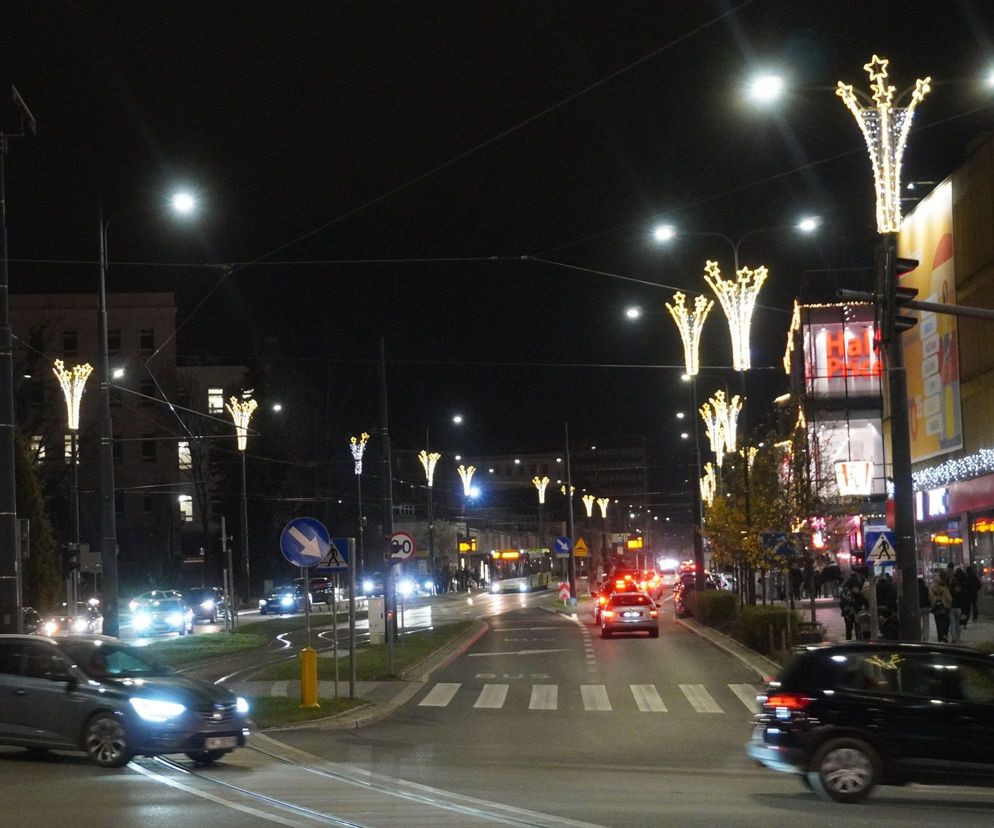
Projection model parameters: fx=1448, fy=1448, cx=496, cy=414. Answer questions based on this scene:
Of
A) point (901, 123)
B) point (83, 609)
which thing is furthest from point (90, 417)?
point (901, 123)

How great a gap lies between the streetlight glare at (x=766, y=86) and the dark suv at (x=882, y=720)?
9.60 meters

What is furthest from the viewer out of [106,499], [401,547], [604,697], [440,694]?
[401,547]

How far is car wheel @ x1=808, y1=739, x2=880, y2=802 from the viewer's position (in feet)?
45.4

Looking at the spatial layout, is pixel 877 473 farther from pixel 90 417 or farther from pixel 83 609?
pixel 90 417

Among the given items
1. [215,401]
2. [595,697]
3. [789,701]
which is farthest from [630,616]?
[215,401]

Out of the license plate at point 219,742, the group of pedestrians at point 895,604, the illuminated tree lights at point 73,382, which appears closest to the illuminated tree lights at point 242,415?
the illuminated tree lights at point 73,382

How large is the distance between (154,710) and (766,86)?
12164 mm

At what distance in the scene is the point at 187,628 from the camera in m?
56.0

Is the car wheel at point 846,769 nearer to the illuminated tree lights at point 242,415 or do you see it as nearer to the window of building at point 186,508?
the illuminated tree lights at point 242,415

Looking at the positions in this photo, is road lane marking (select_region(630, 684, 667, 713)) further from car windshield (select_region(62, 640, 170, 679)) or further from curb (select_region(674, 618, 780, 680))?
car windshield (select_region(62, 640, 170, 679))

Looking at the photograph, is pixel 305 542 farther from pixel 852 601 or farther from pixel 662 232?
pixel 852 601

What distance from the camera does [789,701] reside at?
1421 centimetres

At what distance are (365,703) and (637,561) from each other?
121516mm

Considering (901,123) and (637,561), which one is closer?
(901,123)
